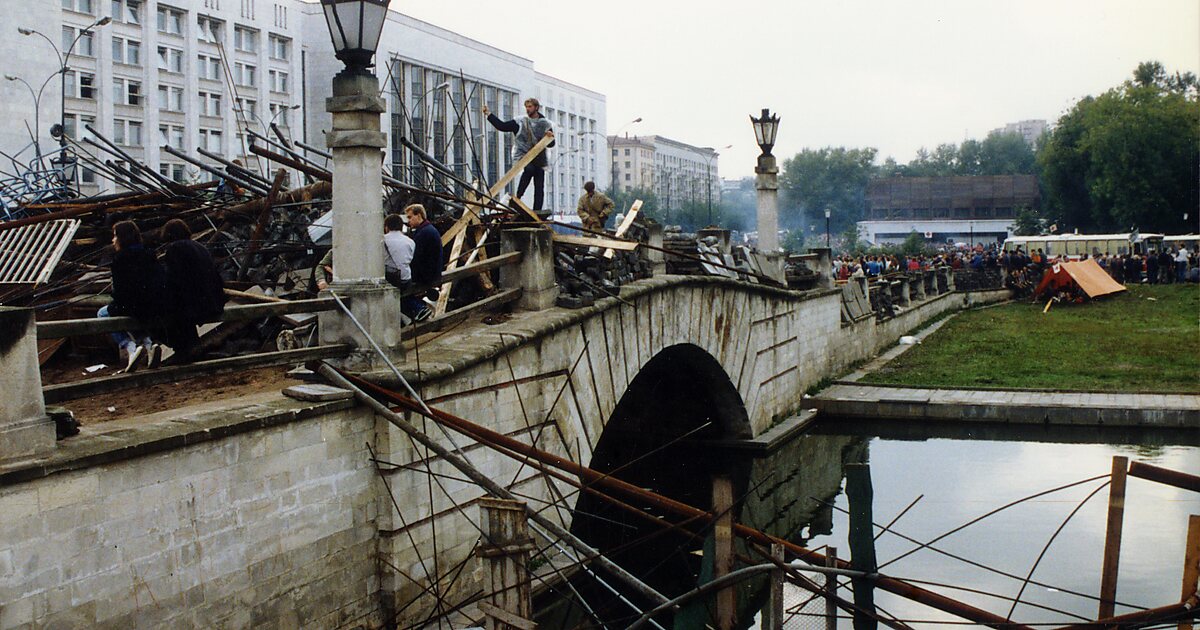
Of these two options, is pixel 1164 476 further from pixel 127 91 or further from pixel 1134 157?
pixel 1134 157

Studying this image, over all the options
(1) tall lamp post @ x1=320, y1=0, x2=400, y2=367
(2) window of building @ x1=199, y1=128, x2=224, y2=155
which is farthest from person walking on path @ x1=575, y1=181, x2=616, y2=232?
(2) window of building @ x1=199, y1=128, x2=224, y2=155

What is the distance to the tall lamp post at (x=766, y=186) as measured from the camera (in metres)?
23.0

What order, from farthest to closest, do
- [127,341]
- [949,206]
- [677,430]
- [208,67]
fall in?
[949,206] → [208,67] → [677,430] → [127,341]

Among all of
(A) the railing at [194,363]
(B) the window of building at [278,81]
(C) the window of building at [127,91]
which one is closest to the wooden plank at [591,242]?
(A) the railing at [194,363]

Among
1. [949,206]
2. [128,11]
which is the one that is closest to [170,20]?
[128,11]

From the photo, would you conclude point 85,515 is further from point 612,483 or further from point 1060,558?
point 1060,558

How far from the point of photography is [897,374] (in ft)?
87.6

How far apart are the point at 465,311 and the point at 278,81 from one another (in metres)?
51.8

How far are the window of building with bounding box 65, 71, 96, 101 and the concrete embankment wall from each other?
4140cm

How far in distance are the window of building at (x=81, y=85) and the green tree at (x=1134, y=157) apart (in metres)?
57.4

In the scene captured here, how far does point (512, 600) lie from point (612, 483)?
39.4 inches

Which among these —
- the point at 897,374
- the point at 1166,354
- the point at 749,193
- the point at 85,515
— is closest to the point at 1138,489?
the point at 897,374

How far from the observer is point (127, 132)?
52625 mm

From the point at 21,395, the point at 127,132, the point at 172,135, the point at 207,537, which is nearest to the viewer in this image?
the point at 21,395
